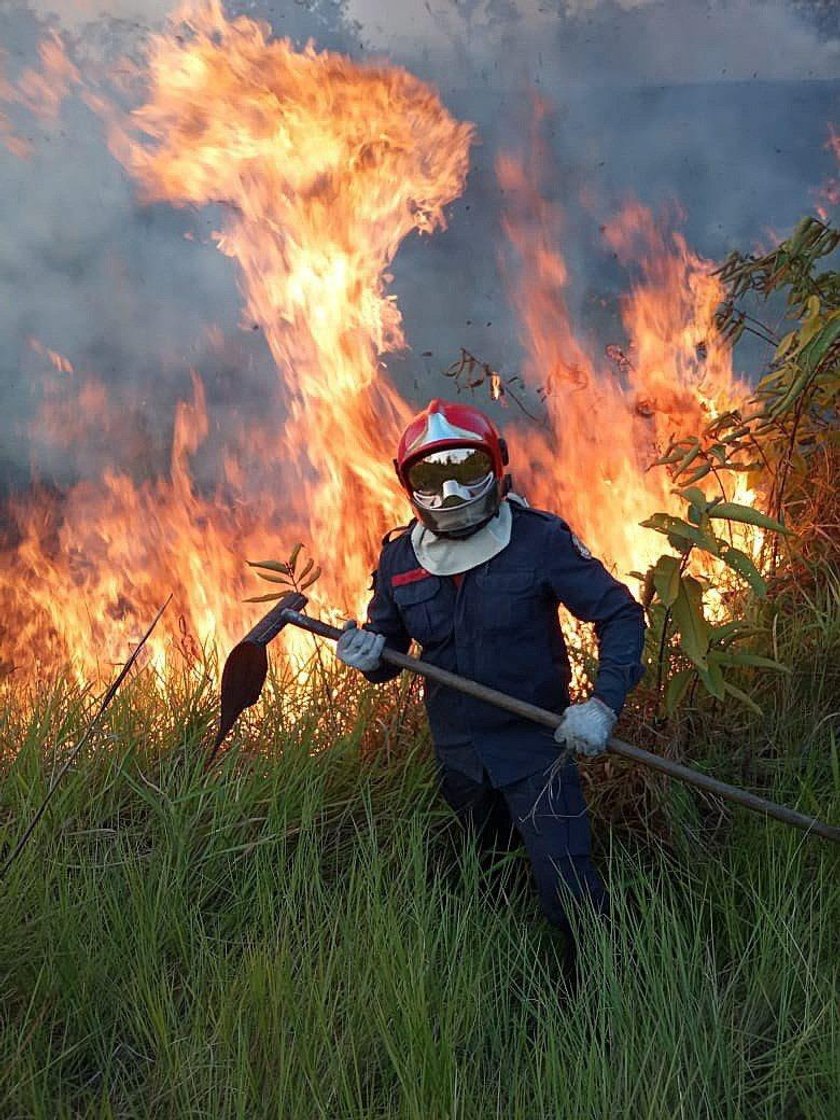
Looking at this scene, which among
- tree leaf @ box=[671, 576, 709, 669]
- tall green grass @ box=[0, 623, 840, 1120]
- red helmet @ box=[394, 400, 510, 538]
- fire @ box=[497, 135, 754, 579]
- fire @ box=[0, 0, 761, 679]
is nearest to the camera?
tall green grass @ box=[0, 623, 840, 1120]

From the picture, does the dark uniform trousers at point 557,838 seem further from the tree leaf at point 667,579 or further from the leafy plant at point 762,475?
the tree leaf at point 667,579

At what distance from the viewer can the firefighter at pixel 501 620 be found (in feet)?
8.55

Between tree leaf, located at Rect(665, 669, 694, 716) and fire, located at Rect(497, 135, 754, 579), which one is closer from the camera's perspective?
tree leaf, located at Rect(665, 669, 694, 716)

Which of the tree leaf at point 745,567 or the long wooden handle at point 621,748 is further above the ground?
the tree leaf at point 745,567

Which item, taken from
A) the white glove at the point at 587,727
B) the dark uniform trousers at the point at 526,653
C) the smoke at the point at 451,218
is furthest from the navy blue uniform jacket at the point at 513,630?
the smoke at the point at 451,218

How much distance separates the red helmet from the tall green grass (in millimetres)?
852

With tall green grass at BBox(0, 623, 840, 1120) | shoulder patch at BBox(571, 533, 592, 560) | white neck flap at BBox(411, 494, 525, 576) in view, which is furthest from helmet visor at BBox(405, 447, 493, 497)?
tall green grass at BBox(0, 623, 840, 1120)

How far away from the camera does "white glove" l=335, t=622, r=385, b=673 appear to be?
2.68 meters

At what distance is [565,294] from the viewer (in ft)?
15.2

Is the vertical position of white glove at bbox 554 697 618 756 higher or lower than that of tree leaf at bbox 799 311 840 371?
lower

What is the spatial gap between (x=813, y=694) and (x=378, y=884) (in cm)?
151

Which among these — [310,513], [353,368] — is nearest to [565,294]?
[353,368]

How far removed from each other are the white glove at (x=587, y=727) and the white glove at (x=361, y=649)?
1.67ft

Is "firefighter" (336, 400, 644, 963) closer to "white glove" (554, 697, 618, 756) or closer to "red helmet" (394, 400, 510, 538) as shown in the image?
"red helmet" (394, 400, 510, 538)
